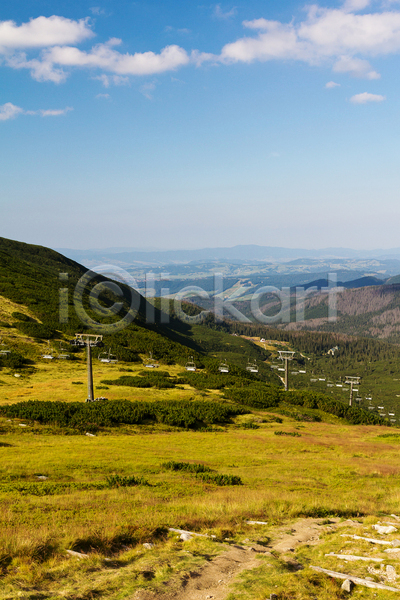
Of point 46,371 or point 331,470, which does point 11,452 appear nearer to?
point 331,470

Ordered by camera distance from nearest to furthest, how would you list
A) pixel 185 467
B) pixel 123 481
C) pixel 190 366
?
pixel 123 481 < pixel 185 467 < pixel 190 366

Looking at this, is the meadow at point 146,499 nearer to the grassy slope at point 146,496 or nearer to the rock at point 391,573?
the grassy slope at point 146,496

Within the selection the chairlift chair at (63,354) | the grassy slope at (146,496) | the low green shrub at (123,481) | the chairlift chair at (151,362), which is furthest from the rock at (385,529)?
the chairlift chair at (63,354)

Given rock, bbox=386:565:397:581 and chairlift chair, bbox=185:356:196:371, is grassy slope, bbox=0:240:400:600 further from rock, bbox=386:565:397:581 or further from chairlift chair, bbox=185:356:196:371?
chairlift chair, bbox=185:356:196:371

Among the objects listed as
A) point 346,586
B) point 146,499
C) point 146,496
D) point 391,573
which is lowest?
point 146,496

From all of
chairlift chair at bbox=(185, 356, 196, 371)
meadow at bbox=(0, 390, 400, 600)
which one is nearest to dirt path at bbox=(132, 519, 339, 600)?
meadow at bbox=(0, 390, 400, 600)

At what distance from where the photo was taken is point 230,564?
1287cm

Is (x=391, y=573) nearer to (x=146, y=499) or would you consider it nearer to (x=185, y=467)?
(x=146, y=499)

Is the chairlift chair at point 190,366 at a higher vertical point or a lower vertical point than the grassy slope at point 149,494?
lower

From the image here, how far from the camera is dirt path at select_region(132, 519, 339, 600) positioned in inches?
425

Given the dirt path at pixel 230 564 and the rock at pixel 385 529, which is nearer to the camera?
the dirt path at pixel 230 564

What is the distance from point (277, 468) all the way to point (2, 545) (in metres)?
23.0

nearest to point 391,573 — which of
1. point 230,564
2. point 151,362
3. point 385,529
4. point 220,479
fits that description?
point 230,564

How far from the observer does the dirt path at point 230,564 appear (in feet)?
35.4
